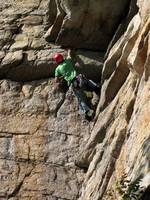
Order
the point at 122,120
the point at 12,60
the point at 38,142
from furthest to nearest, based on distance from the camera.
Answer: the point at 12,60 < the point at 38,142 < the point at 122,120

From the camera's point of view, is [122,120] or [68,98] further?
[68,98]

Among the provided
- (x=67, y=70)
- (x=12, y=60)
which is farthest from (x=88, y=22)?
(x=12, y=60)

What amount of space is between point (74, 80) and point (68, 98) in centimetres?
67

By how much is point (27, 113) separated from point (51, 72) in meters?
1.66

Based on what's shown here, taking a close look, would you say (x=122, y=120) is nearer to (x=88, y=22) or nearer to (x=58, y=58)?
(x=58, y=58)

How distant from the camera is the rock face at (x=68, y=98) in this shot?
1592 centimetres

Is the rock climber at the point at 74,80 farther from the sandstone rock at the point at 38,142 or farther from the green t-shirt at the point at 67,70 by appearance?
the sandstone rock at the point at 38,142

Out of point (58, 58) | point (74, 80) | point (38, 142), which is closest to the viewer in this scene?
point (38, 142)

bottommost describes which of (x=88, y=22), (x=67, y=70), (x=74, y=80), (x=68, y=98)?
(x=68, y=98)

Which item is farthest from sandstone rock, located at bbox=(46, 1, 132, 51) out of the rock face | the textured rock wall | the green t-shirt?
the textured rock wall

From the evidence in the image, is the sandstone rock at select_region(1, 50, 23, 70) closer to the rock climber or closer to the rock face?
the rock face

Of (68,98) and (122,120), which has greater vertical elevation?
(122,120)

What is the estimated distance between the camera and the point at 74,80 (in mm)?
19719

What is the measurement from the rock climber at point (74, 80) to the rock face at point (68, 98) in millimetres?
391
